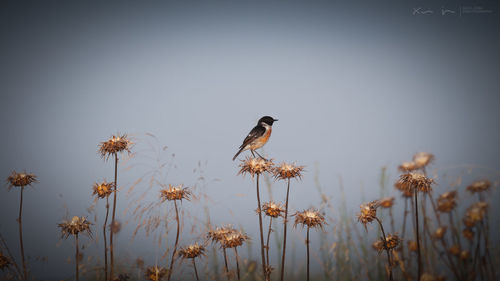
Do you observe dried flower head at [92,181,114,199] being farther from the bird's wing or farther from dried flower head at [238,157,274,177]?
the bird's wing

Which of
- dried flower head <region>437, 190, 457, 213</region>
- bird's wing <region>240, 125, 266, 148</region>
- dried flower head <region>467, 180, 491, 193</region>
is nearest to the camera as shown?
dried flower head <region>467, 180, 491, 193</region>

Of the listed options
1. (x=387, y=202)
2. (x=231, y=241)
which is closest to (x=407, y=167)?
(x=387, y=202)

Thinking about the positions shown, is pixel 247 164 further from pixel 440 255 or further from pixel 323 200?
pixel 440 255

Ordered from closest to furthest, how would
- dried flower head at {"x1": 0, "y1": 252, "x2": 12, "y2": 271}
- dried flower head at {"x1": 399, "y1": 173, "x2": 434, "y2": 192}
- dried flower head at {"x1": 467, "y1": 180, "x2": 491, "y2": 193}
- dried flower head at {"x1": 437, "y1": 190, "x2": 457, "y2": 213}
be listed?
dried flower head at {"x1": 399, "y1": 173, "x2": 434, "y2": 192}
dried flower head at {"x1": 0, "y1": 252, "x2": 12, "y2": 271}
dried flower head at {"x1": 467, "y1": 180, "x2": 491, "y2": 193}
dried flower head at {"x1": 437, "y1": 190, "x2": 457, "y2": 213}

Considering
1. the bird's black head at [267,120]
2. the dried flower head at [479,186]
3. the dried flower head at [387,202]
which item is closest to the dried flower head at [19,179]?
the bird's black head at [267,120]

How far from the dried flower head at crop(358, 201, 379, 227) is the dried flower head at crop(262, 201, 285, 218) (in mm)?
803

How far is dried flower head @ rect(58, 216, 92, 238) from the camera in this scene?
121 inches

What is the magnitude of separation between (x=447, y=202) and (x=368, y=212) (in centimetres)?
154

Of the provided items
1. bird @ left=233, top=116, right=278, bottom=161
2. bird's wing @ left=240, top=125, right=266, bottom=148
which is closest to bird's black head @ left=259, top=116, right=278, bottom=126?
bird @ left=233, top=116, right=278, bottom=161

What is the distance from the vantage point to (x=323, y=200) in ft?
15.0

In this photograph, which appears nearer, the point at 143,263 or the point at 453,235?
the point at 453,235

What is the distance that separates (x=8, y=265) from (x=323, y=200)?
4056 millimetres

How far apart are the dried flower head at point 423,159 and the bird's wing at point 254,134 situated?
2456mm

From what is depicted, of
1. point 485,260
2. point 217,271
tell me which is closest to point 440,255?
point 485,260
